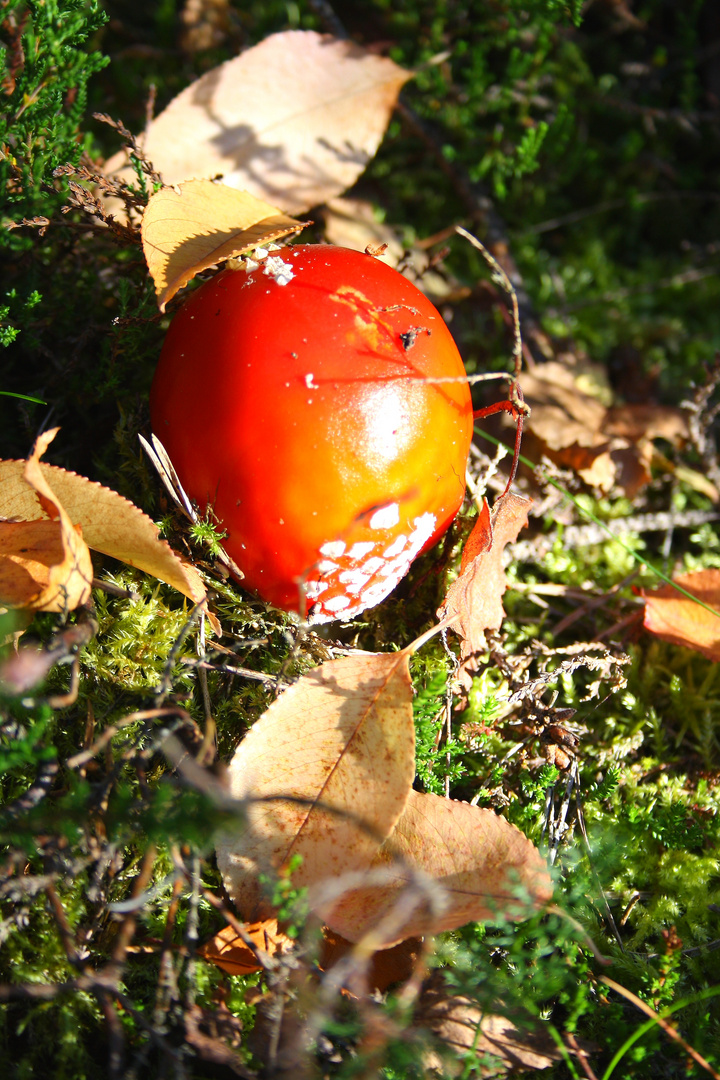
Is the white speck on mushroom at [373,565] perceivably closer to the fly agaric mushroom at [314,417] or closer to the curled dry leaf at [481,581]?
the fly agaric mushroom at [314,417]

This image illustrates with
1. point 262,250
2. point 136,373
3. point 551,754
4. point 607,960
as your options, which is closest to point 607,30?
point 262,250

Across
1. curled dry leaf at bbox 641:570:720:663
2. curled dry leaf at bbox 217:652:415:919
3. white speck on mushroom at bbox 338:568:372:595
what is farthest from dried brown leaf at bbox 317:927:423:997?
curled dry leaf at bbox 641:570:720:663

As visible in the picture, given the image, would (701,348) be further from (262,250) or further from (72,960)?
(72,960)

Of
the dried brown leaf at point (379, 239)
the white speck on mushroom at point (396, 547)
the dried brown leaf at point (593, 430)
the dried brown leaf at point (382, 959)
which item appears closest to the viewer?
the dried brown leaf at point (382, 959)

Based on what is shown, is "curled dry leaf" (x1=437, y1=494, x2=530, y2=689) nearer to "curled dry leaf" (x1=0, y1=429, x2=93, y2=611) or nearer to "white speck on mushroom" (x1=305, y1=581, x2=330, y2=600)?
"white speck on mushroom" (x1=305, y1=581, x2=330, y2=600)

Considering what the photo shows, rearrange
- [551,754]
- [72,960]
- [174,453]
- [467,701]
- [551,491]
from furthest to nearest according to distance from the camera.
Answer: [551,491] < [467,701] < [551,754] < [174,453] < [72,960]

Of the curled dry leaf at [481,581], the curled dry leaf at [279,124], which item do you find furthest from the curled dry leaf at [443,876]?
the curled dry leaf at [279,124]
